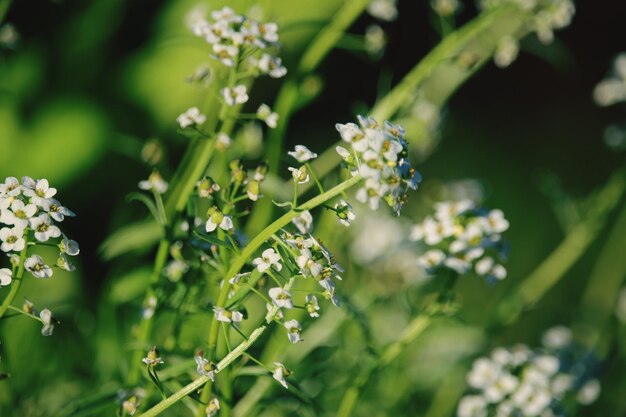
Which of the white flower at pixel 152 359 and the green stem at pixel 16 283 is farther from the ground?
the green stem at pixel 16 283

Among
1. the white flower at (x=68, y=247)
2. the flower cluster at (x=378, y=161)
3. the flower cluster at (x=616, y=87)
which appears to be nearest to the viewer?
the flower cluster at (x=378, y=161)

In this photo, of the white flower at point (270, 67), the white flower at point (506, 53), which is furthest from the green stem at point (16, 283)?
the white flower at point (506, 53)

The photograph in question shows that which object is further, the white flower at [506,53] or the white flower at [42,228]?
the white flower at [506,53]

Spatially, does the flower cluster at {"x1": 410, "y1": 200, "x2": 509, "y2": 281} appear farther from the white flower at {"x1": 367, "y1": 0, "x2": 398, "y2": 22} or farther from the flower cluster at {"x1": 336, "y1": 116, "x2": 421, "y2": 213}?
the white flower at {"x1": 367, "y1": 0, "x2": 398, "y2": 22}

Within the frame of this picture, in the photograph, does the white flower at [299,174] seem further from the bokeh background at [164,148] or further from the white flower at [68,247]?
the bokeh background at [164,148]

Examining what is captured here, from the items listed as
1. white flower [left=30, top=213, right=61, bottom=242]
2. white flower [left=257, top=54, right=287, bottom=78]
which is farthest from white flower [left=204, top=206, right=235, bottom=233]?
white flower [left=257, top=54, right=287, bottom=78]

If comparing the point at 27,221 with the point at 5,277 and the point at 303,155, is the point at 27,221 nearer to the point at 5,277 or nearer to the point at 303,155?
the point at 5,277

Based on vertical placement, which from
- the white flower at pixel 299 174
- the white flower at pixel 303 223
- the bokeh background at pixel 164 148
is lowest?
the bokeh background at pixel 164 148
